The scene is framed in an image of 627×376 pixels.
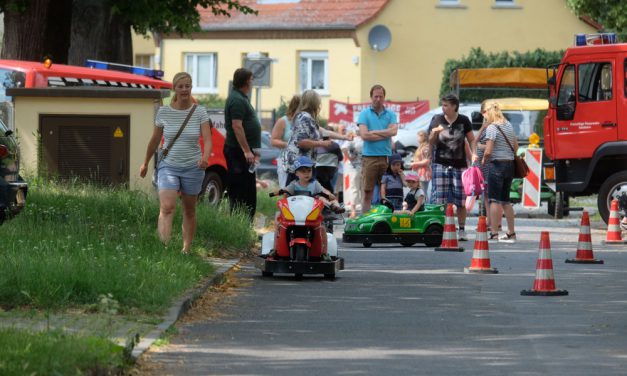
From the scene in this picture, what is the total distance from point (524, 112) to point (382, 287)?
66.6ft

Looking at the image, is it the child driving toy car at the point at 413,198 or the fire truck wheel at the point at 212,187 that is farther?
the fire truck wheel at the point at 212,187

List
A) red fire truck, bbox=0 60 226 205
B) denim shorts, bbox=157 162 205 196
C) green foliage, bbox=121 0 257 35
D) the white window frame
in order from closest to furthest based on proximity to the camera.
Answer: denim shorts, bbox=157 162 205 196 < red fire truck, bbox=0 60 226 205 < green foliage, bbox=121 0 257 35 < the white window frame

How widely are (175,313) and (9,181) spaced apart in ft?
15.7

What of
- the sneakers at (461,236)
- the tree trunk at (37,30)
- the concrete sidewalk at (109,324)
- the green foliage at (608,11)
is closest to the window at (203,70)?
the green foliage at (608,11)

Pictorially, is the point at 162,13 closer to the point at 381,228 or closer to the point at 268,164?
the point at 268,164

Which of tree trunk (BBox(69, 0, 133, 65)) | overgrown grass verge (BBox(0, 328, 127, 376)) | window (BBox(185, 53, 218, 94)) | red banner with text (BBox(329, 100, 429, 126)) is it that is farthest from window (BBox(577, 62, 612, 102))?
window (BBox(185, 53, 218, 94))

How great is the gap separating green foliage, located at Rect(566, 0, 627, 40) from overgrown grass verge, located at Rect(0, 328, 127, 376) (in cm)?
3045

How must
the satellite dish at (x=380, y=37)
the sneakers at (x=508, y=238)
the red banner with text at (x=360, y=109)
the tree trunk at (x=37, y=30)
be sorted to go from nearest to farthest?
the sneakers at (x=508, y=238) < the tree trunk at (x=37, y=30) < the red banner with text at (x=360, y=109) < the satellite dish at (x=380, y=37)

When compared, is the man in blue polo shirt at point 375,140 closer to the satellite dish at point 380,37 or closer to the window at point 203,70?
the satellite dish at point 380,37

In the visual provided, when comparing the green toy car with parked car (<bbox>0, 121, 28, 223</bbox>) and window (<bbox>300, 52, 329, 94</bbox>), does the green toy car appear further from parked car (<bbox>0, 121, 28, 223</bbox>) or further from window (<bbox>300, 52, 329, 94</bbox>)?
window (<bbox>300, 52, 329, 94</bbox>)

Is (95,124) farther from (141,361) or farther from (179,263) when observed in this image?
(141,361)

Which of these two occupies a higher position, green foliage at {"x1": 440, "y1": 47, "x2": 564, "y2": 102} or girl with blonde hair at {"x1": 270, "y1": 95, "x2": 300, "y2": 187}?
green foliage at {"x1": 440, "y1": 47, "x2": 564, "y2": 102}

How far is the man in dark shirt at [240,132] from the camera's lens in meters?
17.2

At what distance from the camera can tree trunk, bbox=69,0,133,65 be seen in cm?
2912
